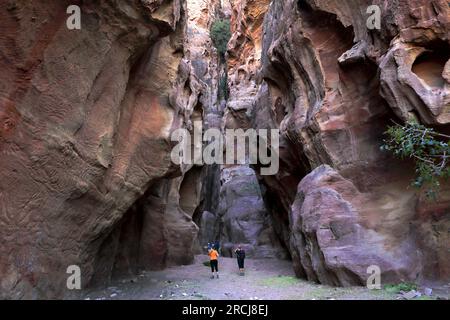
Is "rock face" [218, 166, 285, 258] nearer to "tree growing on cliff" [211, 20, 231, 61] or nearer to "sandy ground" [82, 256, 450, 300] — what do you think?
"sandy ground" [82, 256, 450, 300]

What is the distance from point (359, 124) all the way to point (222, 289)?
269 inches

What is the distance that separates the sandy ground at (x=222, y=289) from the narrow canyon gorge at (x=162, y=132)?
23.3 inches

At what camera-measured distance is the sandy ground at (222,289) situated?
9881mm

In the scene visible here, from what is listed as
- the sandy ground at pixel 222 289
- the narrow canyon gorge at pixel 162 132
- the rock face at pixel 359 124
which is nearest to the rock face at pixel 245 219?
the narrow canyon gorge at pixel 162 132

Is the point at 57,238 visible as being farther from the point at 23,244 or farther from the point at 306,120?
the point at 306,120

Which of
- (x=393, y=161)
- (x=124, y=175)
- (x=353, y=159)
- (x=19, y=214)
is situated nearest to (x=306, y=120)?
(x=353, y=159)

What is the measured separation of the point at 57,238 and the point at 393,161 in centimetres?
937

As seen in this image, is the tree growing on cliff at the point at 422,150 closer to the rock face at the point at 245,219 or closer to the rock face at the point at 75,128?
the rock face at the point at 75,128

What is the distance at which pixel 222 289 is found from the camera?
11969 millimetres

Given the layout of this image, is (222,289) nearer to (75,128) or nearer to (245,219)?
(75,128)

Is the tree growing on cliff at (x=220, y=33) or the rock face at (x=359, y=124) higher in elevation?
the tree growing on cliff at (x=220, y=33)

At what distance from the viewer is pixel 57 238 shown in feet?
28.9

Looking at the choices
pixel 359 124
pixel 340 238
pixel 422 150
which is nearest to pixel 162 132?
pixel 340 238

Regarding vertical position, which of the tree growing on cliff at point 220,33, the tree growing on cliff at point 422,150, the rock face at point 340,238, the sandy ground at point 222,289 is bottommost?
the sandy ground at point 222,289
